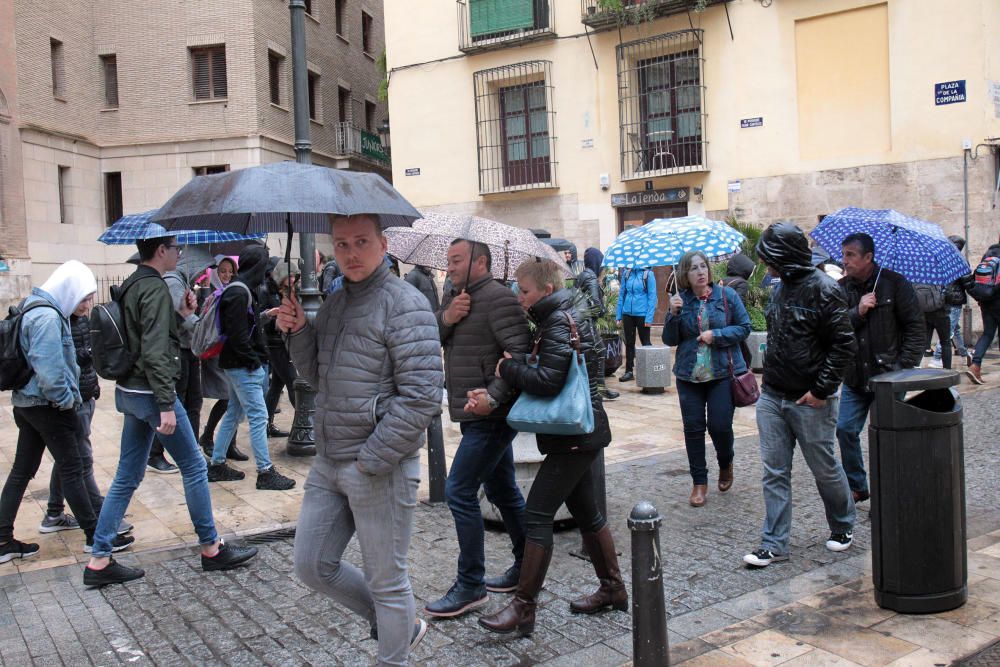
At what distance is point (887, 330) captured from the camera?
Result: 584 cm

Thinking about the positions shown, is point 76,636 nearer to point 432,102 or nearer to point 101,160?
point 432,102

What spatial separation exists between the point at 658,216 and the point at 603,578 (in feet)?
47.0

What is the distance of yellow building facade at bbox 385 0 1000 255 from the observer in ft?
50.1

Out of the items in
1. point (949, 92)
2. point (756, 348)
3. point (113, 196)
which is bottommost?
point (756, 348)

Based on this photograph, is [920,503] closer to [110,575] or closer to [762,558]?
[762,558]

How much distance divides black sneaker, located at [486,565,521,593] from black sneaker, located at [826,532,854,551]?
1920 mm

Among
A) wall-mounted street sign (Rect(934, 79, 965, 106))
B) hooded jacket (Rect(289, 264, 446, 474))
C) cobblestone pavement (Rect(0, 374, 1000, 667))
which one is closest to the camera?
hooded jacket (Rect(289, 264, 446, 474))

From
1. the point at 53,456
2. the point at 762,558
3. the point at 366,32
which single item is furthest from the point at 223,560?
the point at 366,32

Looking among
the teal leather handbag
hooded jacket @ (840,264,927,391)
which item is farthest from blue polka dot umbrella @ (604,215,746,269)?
the teal leather handbag

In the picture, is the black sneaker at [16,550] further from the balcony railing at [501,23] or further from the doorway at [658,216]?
the balcony railing at [501,23]

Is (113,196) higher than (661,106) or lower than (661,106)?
lower

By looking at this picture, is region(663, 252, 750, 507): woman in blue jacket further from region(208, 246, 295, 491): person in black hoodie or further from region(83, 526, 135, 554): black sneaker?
region(83, 526, 135, 554): black sneaker

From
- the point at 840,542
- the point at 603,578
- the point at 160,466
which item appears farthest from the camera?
the point at 160,466

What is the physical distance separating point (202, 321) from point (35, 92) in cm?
1986
